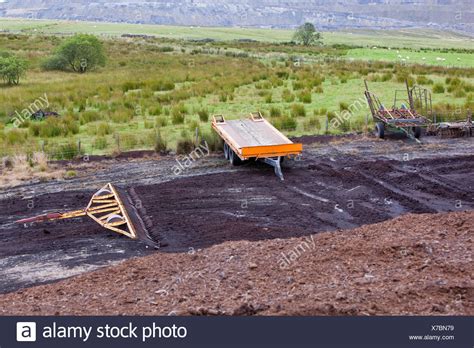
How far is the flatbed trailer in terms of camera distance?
58.5 feet

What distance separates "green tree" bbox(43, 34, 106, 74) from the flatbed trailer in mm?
26234

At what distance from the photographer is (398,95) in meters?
31.8

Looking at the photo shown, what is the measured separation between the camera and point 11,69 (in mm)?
36656

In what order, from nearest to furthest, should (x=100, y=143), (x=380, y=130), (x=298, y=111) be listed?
(x=100, y=143), (x=380, y=130), (x=298, y=111)

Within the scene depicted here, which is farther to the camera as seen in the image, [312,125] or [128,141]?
[312,125]

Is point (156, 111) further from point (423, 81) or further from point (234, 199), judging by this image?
point (423, 81)

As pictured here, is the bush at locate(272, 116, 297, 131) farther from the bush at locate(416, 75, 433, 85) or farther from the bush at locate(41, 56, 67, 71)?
the bush at locate(41, 56, 67, 71)

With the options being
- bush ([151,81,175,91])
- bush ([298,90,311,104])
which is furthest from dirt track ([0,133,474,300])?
bush ([151,81,175,91])

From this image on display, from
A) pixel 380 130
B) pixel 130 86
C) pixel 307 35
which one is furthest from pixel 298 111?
pixel 307 35

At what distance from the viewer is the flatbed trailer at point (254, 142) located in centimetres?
1783

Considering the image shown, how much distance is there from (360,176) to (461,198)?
2.95 meters

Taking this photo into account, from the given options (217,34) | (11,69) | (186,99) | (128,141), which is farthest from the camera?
(217,34)

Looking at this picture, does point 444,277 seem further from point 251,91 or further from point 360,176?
point 251,91

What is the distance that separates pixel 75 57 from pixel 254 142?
30.3 metres
